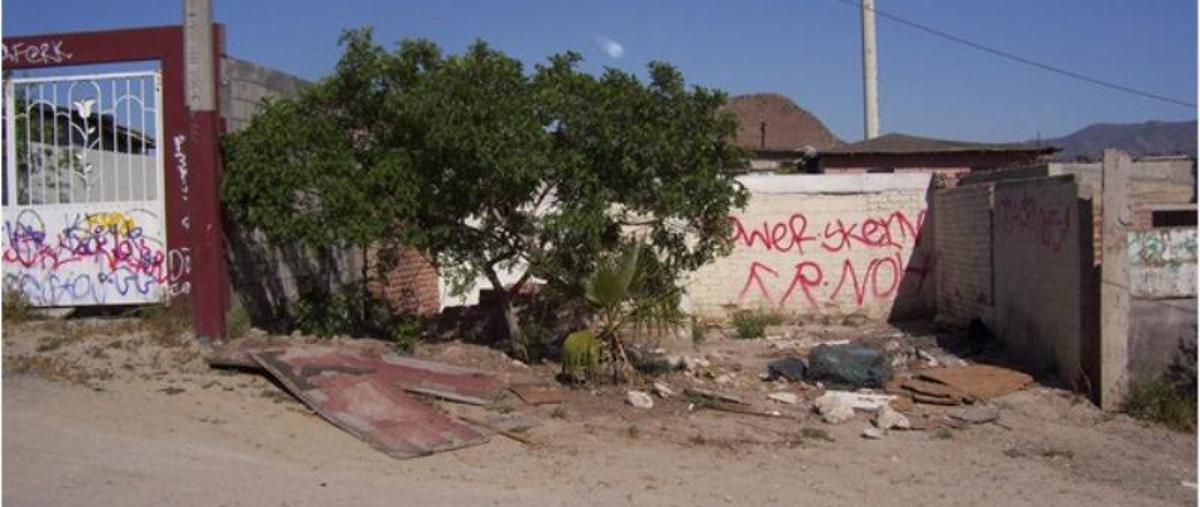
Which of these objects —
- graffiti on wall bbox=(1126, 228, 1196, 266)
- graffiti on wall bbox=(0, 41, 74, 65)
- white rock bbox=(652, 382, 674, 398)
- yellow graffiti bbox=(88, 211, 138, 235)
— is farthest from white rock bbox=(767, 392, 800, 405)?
graffiti on wall bbox=(0, 41, 74, 65)

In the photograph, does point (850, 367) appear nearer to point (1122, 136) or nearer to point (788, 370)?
point (788, 370)

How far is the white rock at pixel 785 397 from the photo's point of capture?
10683mm

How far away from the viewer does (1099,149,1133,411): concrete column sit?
10.3 m

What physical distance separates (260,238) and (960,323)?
9.50m

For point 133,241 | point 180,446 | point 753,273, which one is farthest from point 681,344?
point 180,446

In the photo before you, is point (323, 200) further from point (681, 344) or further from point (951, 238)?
point (951, 238)

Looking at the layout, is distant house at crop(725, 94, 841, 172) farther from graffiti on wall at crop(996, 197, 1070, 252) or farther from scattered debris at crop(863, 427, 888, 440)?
scattered debris at crop(863, 427, 888, 440)

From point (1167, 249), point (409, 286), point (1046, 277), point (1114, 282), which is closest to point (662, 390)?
point (1114, 282)

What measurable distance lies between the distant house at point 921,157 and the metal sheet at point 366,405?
1827 centimetres

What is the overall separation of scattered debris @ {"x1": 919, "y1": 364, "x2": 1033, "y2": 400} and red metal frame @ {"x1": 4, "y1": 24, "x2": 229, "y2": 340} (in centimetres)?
716

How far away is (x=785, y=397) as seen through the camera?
35.4 ft

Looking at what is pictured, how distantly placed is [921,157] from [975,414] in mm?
16657

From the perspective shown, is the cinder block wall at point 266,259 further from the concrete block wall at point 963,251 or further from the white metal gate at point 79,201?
the concrete block wall at point 963,251

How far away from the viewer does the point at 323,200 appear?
10.8 meters
